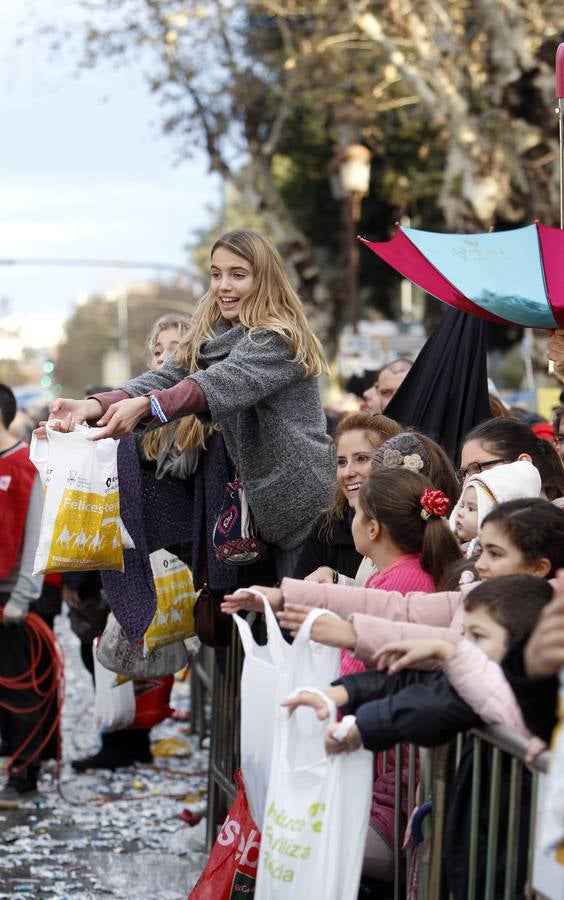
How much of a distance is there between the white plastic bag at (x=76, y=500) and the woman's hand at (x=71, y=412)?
0.12 ft

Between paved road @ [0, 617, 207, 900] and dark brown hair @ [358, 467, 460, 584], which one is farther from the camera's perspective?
paved road @ [0, 617, 207, 900]

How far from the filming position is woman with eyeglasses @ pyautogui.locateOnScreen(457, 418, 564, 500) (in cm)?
466

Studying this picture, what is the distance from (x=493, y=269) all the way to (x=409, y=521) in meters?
1.30

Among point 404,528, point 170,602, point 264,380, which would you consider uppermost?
point 264,380

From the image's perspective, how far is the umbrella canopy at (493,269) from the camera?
4762 mm

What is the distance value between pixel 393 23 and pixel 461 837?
18.0 metres

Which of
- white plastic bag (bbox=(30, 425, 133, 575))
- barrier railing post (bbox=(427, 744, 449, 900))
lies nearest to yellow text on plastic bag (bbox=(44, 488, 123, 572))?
white plastic bag (bbox=(30, 425, 133, 575))

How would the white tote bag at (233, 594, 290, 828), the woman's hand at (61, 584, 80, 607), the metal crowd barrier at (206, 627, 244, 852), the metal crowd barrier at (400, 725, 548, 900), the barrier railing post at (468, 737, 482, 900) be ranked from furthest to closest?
1. the woman's hand at (61, 584, 80, 607)
2. the metal crowd barrier at (206, 627, 244, 852)
3. the white tote bag at (233, 594, 290, 828)
4. the barrier railing post at (468, 737, 482, 900)
5. the metal crowd barrier at (400, 725, 548, 900)

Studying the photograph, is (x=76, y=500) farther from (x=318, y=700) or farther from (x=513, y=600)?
(x=513, y=600)

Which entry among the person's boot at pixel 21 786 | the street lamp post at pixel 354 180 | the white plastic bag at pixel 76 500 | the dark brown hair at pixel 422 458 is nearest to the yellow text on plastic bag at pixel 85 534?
the white plastic bag at pixel 76 500

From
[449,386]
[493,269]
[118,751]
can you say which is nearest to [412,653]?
[493,269]

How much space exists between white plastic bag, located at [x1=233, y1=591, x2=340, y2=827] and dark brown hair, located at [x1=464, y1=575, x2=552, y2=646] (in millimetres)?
416

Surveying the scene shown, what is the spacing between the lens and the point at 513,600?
3207 millimetres

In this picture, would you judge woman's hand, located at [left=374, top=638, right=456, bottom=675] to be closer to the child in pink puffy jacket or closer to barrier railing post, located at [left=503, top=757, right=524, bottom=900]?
barrier railing post, located at [left=503, top=757, right=524, bottom=900]
